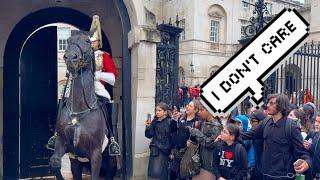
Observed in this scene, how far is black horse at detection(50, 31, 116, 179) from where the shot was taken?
17.5 feet

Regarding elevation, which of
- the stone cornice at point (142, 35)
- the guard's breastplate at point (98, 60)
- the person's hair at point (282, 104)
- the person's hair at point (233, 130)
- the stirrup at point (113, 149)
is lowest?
the stirrup at point (113, 149)

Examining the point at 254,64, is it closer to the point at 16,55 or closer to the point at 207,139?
the point at 207,139

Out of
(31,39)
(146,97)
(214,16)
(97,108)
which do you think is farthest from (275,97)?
(214,16)

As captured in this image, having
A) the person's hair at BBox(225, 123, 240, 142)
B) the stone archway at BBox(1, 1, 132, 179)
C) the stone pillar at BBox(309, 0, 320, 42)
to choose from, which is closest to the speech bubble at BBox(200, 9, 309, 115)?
the person's hair at BBox(225, 123, 240, 142)

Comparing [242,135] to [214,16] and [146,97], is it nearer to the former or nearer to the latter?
[146,97]

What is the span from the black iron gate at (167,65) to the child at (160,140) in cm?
98

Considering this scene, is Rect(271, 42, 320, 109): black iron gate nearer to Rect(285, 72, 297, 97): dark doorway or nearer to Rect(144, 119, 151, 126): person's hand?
Rect(285, 72, 297, 97): dark doorway

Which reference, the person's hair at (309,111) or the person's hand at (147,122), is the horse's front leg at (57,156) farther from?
the person's hair at (309,111)

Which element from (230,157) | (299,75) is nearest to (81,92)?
(230,157)

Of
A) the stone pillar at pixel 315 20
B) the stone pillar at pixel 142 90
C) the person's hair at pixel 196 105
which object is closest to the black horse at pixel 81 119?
the person's hair at pixel 196 105

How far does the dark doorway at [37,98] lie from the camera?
A: 9.06 metres

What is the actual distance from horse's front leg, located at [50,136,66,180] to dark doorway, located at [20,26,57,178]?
3.89 meters

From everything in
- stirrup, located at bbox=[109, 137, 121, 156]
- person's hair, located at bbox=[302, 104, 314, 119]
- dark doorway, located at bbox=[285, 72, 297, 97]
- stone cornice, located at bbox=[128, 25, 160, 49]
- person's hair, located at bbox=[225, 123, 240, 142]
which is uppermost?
stone cornice, located at bbox=[128, 25, 160, 49]

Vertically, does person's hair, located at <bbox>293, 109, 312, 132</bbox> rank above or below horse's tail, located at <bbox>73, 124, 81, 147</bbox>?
above
